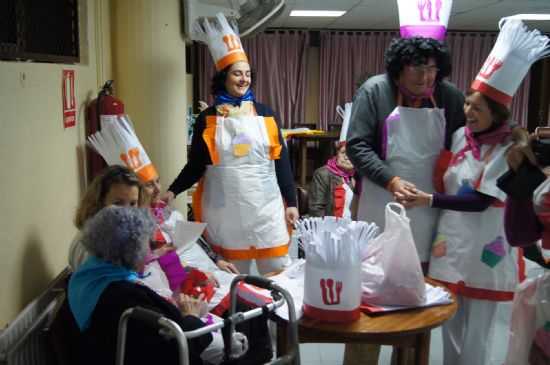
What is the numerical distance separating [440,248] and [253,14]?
6.43ft

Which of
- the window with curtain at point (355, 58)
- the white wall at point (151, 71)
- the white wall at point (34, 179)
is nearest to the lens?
the white wall at point (34, 179)

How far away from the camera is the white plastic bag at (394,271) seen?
1503mm

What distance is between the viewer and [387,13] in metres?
6.75

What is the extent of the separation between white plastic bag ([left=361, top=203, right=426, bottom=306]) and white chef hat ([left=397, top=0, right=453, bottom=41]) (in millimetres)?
966

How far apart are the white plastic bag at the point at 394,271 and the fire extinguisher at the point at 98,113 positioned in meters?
1.33

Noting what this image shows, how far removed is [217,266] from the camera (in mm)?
2277

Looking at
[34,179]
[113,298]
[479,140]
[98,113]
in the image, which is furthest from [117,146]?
[479,140]

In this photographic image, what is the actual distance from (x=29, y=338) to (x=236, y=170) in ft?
3.75

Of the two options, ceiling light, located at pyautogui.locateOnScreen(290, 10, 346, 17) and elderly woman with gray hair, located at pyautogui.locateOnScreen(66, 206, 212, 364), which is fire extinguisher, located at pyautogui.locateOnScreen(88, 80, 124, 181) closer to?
elderly woman with gray hair, located at pyautogui.locateOnScreen(66, 206, 212, 364)

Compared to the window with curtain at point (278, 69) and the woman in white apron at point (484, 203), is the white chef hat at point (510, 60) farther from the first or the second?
the window with curtain at point (278, 69)

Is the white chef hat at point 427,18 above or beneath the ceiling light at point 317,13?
beneath

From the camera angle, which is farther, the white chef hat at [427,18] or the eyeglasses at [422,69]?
the white chef hat at [427,18]

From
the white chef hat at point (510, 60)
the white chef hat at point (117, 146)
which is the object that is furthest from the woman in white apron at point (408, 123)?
the white chef hat at point (117, 146)

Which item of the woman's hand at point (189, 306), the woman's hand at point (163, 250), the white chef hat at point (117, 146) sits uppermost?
the white chef hat at point (117, 146)
